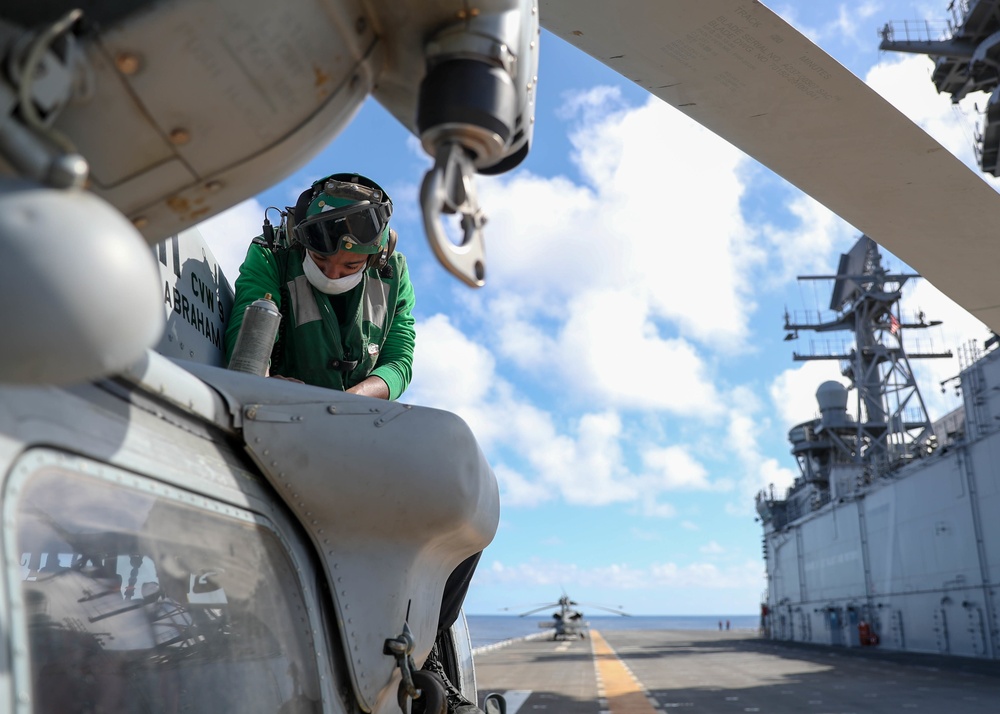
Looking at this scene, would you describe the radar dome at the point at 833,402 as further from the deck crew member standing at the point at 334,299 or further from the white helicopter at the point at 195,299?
the deck crew member standing at the point at 334,299

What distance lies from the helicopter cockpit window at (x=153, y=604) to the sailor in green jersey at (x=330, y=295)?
2.74 feet

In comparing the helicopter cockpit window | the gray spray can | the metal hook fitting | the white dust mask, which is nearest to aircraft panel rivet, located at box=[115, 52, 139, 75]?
the metal hook fitting

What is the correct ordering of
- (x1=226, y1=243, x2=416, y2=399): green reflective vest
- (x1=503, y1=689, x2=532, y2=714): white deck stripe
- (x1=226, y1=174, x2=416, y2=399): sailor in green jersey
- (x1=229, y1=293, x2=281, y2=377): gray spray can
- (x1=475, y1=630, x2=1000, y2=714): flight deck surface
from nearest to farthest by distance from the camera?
(x1=229, y1=293, x2=281, y2=377): gray spray can < (x1=226, y1=174, x2=416, y2=399): sailor in green jersey < (x1=226, y1=243, x2=416, y2=399): green reflective vest < (x1=475, y1=630, x2=1000, y2=714): flight deck surface < (x1=503, y1=689, x2=532, y2=714): white deck stripe

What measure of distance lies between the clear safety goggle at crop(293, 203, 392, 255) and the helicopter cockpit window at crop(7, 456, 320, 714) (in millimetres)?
895

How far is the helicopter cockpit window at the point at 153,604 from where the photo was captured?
51.6 inches

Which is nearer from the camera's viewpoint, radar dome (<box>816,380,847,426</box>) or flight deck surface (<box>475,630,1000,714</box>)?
flight deck surface (<box>475,630,1000,714</box>)

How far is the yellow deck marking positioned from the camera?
1355cm

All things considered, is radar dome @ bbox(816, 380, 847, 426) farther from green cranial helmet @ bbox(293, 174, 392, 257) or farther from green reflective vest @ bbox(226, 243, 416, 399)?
green cranial helmet @ bbox(293, 174, 392, 257)

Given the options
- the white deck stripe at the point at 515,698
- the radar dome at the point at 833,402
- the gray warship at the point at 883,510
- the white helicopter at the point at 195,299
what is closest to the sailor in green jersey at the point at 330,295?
the white helicopter at the point at 195,299

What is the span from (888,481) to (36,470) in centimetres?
3236

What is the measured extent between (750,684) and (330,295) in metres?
18.0

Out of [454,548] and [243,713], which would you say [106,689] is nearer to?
[243,713]

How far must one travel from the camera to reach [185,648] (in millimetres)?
1641

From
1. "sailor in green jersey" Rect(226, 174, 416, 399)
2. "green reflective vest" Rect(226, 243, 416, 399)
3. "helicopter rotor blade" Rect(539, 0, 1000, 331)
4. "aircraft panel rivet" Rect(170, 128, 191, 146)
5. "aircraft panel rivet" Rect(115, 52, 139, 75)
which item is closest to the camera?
"aircraft panel rivet" Rect(115, 52, 139, 75)
